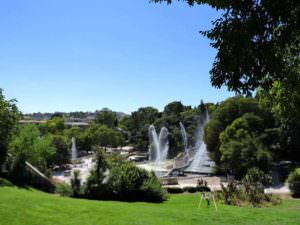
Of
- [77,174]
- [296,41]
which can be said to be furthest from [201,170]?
[296,41]

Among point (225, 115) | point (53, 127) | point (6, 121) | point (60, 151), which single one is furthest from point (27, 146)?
point (53, 127)

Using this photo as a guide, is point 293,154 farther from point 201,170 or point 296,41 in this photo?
point 296,41

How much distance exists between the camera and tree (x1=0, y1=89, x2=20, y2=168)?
83.1 ft

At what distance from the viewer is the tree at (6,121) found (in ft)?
83.1

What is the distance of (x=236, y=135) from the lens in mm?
45500

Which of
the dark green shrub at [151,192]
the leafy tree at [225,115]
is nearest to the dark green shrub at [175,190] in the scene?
the dark green shrub at [151,192]

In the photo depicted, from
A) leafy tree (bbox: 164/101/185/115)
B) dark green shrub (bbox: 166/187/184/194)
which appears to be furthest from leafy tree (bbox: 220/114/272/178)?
leafy tree (bbox: 164/101/185/115)

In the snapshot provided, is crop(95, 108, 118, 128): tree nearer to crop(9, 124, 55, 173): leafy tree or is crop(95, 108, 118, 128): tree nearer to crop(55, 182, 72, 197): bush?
crop(9, 124, 55, 173): leafy tree

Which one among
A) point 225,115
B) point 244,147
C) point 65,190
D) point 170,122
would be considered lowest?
point 65,190

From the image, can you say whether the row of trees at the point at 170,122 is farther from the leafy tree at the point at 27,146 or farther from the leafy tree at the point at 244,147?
the leafy tree at the point at 27,146

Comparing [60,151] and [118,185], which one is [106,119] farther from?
[118,185]

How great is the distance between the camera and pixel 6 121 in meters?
25.5

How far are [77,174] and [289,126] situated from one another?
28787 mm

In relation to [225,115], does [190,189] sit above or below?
below
